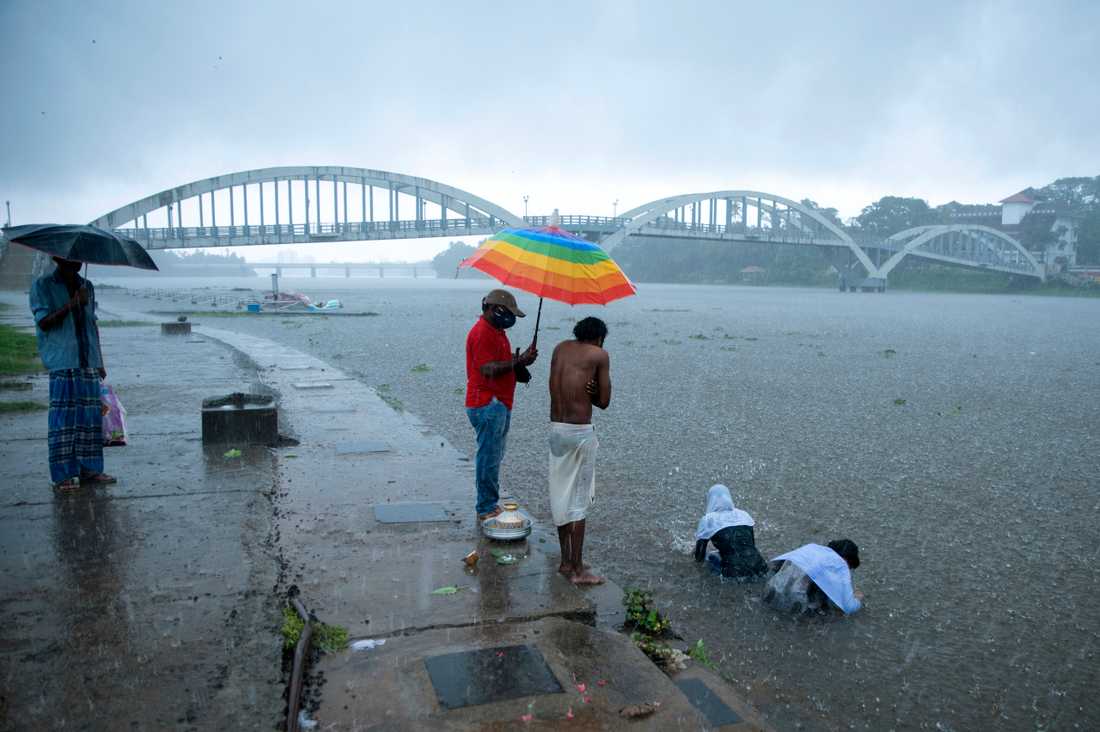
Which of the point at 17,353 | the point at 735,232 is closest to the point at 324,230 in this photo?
the point at 735,232

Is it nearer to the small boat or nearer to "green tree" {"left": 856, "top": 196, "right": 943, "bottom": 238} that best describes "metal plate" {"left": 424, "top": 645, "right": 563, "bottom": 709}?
the small boat

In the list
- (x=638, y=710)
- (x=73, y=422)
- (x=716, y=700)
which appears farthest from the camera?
(x=73, y=422)

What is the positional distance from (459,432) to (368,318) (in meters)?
22.9

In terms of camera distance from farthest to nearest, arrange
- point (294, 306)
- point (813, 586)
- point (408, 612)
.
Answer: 1. point (294, 306)
2. point (813, 586)
3. point (408, 612)

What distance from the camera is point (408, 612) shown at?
3822 millimetres

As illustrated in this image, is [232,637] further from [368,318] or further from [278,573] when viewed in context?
[368,318]

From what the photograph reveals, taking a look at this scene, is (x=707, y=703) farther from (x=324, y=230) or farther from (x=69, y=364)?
(x=324, y=230)

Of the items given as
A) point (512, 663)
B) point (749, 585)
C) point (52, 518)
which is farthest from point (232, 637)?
point (749, 585)

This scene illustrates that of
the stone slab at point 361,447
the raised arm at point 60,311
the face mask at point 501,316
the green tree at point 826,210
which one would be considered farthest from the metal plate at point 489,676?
the green tree at point 826,210

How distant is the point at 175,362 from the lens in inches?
542

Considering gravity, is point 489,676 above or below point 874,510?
above

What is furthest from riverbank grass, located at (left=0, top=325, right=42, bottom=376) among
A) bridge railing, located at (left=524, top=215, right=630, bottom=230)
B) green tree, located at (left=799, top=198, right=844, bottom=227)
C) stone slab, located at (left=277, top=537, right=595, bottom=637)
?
green tree, located at (left=799, top=198, right=844, bottom=227)

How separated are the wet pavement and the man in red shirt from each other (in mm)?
1357

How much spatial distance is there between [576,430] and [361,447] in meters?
3.59
